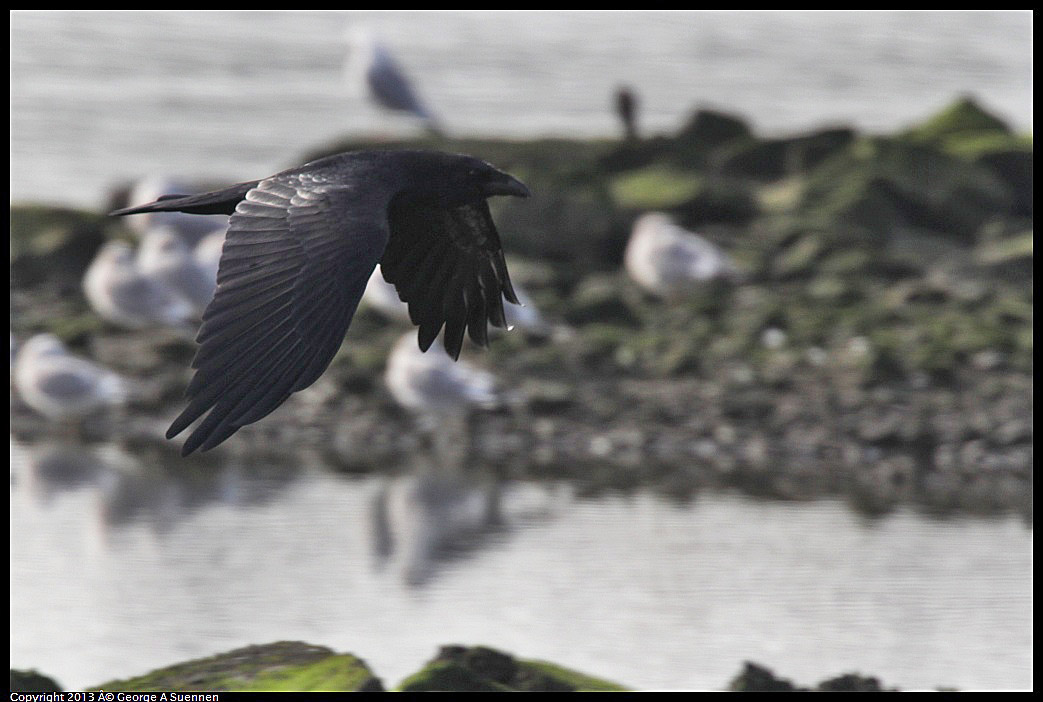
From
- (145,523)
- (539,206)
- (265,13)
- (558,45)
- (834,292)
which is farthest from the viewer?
(265,13)

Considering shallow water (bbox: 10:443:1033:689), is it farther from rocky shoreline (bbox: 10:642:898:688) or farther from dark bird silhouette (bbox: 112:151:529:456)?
dark bird silhouette (bbox: 112:151:529:456)

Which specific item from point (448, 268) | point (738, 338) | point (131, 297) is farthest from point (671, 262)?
point (448, 268)

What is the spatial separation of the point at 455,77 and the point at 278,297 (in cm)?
1574

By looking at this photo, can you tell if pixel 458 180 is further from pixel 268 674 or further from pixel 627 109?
pixel 627 109

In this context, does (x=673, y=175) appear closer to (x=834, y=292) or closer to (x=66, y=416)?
(x=834, y=292)

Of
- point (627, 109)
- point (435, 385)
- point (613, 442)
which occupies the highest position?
point (627, 109)

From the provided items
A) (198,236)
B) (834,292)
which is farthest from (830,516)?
(198,236)

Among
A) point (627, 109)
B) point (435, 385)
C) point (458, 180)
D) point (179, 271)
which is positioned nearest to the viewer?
point (458, 180)

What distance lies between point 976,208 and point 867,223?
3.04 feet

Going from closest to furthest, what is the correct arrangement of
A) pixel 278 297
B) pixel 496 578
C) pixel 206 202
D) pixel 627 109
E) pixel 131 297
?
pixel 278 297
pixel 206 202
pixel 496 578
pixel 131 297
pixel 627 109

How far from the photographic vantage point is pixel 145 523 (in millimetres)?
9258

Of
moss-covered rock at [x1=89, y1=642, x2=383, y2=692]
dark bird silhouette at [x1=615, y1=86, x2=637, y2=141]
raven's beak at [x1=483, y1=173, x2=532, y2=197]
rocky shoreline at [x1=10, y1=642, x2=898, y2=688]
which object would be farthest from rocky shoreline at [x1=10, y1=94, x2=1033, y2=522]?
moss-covered rock at [x1=89, y1=642, x2=383, y2=692]

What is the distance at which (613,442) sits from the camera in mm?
10555

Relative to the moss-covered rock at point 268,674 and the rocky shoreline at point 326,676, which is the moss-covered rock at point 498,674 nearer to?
the rocky shoreline at point 326,676
